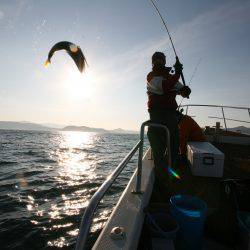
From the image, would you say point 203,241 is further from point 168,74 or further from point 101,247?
point 168,74

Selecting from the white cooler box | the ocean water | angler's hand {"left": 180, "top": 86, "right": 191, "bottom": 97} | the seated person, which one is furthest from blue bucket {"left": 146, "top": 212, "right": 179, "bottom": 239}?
the seated person

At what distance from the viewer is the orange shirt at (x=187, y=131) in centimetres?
670

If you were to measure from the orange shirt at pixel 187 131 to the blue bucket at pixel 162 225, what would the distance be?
401 cm

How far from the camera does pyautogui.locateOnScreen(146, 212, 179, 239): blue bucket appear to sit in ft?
8.21

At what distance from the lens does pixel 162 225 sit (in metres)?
2.87

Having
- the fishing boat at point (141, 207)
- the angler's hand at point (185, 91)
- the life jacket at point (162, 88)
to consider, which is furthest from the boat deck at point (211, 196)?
the angler's hand at point (185, 91)

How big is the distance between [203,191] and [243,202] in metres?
1.47

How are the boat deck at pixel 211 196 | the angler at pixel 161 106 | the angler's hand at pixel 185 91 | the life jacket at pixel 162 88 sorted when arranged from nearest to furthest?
the boat deck at pixel 211 196, the life jacket at pixel 162 88, the angler at pixel 161 106, the angler's hand at pixel 185 91

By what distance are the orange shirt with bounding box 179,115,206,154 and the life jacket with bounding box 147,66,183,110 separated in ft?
8.91

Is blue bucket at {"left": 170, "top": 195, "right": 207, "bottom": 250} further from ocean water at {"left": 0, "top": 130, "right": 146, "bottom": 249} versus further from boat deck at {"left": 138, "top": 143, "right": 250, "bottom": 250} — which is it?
ocean water at {"left": 0, "top": 130, "right": 146, "bottom": 249}

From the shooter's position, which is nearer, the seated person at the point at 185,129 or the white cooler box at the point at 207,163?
the white cooler box at the point at 207,163

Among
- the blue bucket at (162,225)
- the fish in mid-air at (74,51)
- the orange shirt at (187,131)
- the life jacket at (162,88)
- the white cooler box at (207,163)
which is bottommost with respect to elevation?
the blue bucket at (162,225)

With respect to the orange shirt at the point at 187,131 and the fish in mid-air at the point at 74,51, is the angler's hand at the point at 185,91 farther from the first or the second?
the orange shirt at the point at 187,131

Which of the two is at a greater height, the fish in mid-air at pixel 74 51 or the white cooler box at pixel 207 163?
the fish in mid-air at pixel 74 51
